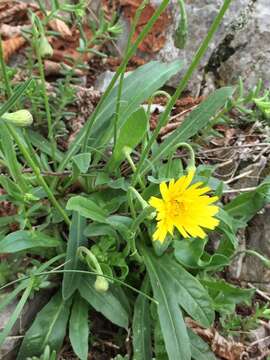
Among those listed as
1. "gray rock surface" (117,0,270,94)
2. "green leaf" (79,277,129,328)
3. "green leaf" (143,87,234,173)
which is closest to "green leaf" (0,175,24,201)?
"green leaf" (79,277,129,328)

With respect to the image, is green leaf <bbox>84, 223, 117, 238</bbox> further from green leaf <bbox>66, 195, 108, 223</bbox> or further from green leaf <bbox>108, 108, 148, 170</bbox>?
green leaf <bbox>108, 108, 148, 170</bbox>

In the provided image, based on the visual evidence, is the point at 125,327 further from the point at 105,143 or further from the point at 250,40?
the point at 250,40

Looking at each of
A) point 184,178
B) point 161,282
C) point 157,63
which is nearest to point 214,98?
point 157,63

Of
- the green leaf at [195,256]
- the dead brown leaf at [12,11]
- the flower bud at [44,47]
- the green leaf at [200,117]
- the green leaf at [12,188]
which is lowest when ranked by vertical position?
the green leaf at [195,256]

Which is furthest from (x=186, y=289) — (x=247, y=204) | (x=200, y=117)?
(x=200, y=117)

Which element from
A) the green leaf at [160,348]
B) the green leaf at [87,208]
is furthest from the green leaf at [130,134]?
the green leaf at [160,348]

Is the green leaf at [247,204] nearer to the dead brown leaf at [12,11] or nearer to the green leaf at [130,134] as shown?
the green leaf at [130,134]
